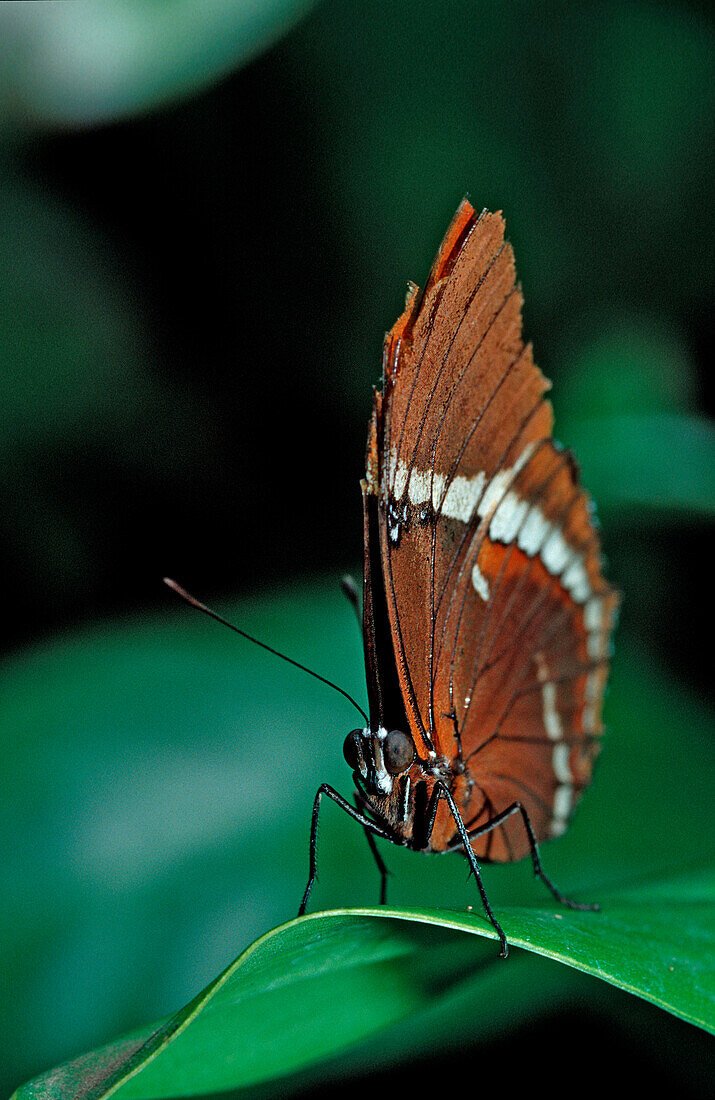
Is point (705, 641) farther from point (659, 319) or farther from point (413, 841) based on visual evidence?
point (413, 841)

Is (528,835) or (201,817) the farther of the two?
(201,817)

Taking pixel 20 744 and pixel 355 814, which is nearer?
pixel 355 814

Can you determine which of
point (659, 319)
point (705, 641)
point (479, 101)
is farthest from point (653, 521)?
point (479, 101)

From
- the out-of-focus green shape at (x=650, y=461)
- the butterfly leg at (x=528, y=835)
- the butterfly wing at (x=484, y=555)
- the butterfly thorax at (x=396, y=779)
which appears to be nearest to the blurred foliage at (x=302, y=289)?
the out-of-focus green shape at (x=650, y=461)

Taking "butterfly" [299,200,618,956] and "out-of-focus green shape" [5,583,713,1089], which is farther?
"out-of-focus green shape" [5,583,713,1089]

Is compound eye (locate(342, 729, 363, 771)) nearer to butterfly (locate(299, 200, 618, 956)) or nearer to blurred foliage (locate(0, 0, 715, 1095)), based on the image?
butterfly (locate(299, 200, 618, 956))

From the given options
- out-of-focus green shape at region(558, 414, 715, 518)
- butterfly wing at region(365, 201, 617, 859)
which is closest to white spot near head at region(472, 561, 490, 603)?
butterfly wing at region(365, 201, 617, 859)

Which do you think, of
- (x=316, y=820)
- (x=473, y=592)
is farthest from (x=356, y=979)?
(x=473, y=592)

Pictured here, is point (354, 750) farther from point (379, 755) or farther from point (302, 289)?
point (302, 289)
